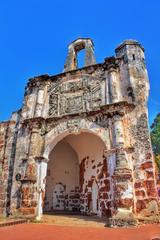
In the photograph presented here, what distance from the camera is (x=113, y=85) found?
8.64 meters

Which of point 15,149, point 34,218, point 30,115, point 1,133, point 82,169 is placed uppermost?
point 30,115

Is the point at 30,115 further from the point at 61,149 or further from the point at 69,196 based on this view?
the point at 69,196

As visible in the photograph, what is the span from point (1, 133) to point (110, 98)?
18.5 ft

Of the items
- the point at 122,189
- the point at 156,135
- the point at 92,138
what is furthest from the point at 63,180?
the point at 156,135

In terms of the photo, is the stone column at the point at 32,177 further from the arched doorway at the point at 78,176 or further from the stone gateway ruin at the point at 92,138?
the arched doorway at the point at 78,176

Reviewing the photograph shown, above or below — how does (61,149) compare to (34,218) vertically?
above

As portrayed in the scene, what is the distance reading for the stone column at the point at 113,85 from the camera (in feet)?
27.3

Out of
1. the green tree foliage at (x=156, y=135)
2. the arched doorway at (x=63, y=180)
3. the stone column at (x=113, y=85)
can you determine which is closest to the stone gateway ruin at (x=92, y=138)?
the stone column at (x=113, y=85)

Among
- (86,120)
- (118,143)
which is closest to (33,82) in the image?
(86,120)

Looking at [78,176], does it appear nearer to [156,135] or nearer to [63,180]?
[63,180]

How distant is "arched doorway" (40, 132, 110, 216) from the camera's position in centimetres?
966

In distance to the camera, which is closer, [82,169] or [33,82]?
[33,82]

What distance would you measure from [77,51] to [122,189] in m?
8.91

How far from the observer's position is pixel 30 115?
31.4 ft
